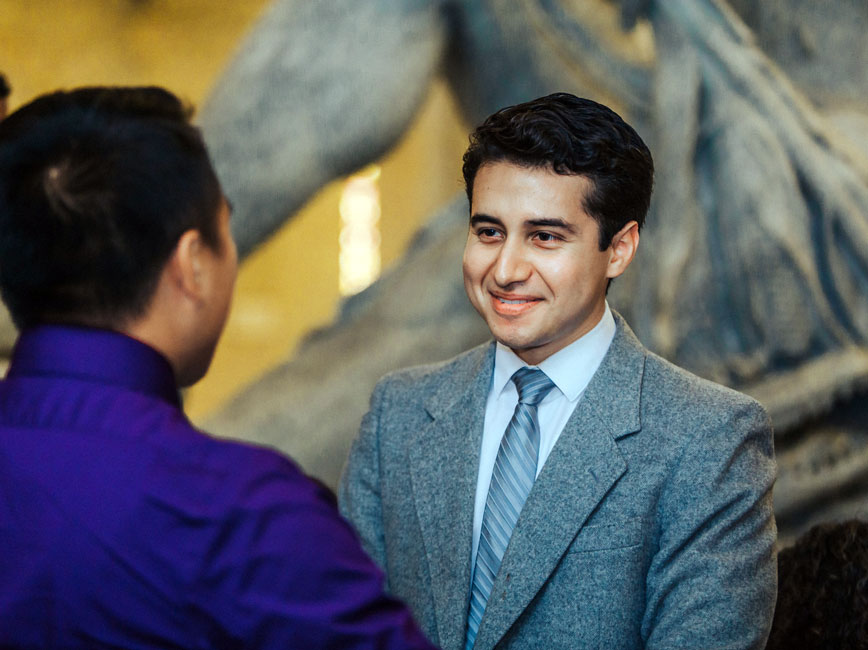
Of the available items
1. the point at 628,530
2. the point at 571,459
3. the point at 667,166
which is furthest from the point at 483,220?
the point at 667,166

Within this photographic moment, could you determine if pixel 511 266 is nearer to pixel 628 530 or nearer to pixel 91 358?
pixel 628 530

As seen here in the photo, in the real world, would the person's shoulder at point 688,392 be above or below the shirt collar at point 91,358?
below

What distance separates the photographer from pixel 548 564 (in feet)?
4.32

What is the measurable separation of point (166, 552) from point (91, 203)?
0.94 feet

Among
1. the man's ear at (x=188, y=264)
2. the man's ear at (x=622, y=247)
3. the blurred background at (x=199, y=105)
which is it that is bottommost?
the blurred background at (x=199, y=105)

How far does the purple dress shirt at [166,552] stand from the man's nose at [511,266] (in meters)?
0.57

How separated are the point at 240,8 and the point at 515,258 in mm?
3601

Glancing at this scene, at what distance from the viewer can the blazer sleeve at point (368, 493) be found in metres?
1.53

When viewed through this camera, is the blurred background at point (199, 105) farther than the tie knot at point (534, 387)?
Yes

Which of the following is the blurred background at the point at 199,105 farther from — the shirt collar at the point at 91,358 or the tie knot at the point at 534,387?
the shirt collar at the point at 91,358

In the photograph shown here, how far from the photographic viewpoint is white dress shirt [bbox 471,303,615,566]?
1.42 m

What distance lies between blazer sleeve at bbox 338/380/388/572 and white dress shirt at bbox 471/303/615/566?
18 centimetres

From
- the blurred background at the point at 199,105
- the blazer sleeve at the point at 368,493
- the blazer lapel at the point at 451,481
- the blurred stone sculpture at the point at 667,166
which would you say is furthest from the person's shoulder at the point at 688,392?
the blurred background at the point at 199,105

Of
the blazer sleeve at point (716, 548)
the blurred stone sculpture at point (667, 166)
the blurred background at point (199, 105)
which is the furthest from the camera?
the blurred background at point (199, 105)
